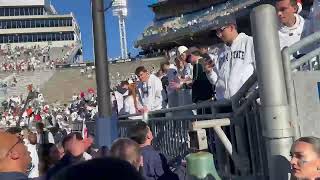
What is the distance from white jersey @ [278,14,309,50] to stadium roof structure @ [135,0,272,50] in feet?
131

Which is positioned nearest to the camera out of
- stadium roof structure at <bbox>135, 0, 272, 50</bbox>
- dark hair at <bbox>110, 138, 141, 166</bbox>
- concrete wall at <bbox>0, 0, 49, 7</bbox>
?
dark hair at <bbox>110, 138, 141, 166</bbox>

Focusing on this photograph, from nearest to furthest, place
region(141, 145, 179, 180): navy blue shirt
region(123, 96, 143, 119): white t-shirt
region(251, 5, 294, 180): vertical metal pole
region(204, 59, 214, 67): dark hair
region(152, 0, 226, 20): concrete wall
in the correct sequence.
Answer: region(251, 5, 294, 180): vertical metal pole < region(141, 145, 179, 180): navy blue shirt < region(204, 59, 214, 67): dark hair < region(123, 96, 143, 119): white t-shirt < region(152, 0, 226, 20): concrete wall

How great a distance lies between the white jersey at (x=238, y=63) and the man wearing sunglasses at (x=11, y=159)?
2676mm

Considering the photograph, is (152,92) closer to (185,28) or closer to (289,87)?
(289,87)

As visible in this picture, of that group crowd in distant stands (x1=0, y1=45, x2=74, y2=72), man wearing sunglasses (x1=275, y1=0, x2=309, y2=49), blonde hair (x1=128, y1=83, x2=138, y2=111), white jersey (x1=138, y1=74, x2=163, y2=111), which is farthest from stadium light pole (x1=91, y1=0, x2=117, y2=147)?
crowd in distant stands (x1=0, y1=45, x2=74, y2=72)

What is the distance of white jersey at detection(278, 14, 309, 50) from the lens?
5480 millimetres

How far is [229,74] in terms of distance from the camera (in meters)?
5.77

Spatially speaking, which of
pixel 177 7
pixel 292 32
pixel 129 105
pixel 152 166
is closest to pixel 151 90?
pixel 129 105

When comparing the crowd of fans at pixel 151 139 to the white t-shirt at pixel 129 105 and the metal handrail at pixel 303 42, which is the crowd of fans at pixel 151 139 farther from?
the metal handrail at pixel 303 42

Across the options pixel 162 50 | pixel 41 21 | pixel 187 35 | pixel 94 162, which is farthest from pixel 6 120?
pixel 41 21

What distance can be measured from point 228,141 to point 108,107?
3.10 metres

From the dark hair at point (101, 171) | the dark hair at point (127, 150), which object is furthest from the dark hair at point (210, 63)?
the dark hair at point (101, 171)

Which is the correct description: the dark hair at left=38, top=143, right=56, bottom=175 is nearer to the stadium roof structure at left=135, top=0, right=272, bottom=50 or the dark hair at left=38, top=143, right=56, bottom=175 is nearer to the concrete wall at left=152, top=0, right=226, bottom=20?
the stadium roof structure at left=135, top=0, right=272, bottom=50

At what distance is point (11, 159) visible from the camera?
353 cm
